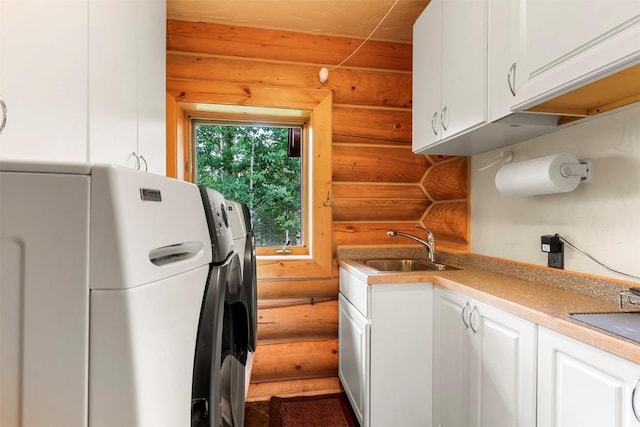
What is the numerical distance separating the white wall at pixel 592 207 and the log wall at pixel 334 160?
43 cm

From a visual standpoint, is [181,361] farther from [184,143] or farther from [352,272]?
[184,143]

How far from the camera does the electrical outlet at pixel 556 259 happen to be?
1.28 metres

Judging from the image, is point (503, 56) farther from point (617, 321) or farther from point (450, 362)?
point (450, 362)

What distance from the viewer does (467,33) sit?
133 cm

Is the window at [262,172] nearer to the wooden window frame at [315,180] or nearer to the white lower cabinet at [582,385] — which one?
the wooden window frame at [315,180]

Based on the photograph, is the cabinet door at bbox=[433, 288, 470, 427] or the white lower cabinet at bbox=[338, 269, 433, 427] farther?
the white lower cabinet at bbox=[338, 269, 433, 427]

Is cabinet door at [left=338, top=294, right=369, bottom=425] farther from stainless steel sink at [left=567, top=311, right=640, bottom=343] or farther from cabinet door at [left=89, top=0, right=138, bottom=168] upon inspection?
cabinet door at [left=89, top=0, right=138, bottom=168]

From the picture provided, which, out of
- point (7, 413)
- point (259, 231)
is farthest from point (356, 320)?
point (7, 413)

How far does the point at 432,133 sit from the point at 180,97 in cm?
154

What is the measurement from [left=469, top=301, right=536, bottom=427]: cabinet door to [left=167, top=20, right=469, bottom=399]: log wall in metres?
0.86

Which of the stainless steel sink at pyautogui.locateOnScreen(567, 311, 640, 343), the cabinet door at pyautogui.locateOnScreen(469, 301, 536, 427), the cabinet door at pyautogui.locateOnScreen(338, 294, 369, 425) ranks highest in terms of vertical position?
the stainless steel sink at pyautogui.locateOnScreen(567, 311, 640, 343)

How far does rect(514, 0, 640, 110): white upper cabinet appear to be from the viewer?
2.47ft

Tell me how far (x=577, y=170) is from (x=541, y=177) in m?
0.12

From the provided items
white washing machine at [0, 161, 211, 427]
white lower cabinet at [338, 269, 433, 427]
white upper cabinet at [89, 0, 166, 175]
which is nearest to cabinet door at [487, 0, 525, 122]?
white lower cabinet at [338, 269, 433, 427]
